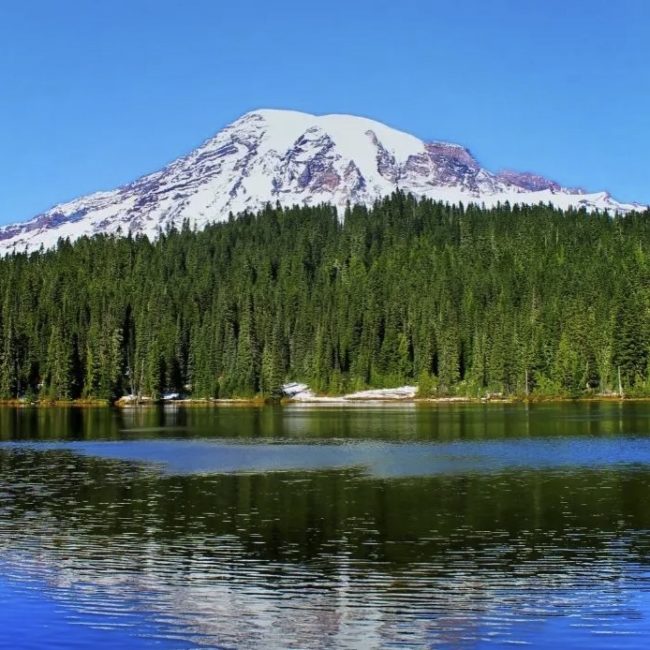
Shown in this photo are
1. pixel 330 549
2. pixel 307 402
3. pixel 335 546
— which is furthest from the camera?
pixel 307 402

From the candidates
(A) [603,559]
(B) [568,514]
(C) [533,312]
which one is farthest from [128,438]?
(C) [533,312]

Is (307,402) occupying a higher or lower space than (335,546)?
higher

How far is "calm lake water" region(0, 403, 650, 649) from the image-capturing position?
78.0 ft

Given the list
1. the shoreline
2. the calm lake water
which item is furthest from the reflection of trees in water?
the shoreline

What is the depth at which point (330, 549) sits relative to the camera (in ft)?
110

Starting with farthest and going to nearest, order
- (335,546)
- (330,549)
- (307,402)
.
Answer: (307,402)
(335,546)
(330,549)

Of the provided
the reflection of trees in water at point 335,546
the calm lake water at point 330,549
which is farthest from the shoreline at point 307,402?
the reflection of trees in water at point 335,546

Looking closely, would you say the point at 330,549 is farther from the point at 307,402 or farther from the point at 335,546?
the point at 307,402

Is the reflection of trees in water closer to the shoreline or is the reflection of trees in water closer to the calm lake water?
the calm lake water

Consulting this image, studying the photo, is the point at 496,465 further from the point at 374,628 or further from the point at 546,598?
the point at 374,628

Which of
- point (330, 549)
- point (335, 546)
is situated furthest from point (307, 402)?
point (330, 549)

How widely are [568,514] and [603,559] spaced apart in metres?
9.40

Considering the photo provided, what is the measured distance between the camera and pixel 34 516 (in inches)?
1692

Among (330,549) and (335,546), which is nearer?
(330,549)
